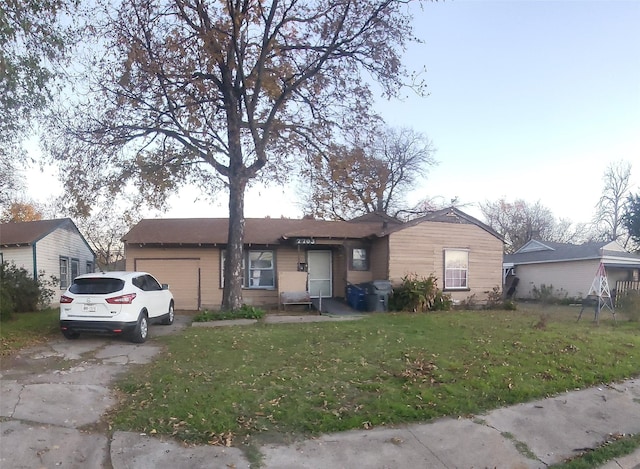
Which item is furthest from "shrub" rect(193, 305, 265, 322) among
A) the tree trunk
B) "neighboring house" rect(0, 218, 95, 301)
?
"neighboring house" rect(0, 218, 95, 301)

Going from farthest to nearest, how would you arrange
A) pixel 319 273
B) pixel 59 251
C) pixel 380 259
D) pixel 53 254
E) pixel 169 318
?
1. pixel 59 251
2. pixel 53 254
3. pixel 319 273
4. pixel 380 259
5. pixel 169 318

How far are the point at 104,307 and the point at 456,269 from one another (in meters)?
13.7

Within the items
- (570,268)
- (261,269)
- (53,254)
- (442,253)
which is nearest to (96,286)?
(261,269)

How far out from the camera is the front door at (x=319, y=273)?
1938cm

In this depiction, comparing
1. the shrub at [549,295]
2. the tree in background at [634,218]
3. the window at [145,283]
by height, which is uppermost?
the tree in background at [634,218]

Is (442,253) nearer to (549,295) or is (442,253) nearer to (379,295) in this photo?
(379,295)

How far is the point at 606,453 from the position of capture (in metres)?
4.95

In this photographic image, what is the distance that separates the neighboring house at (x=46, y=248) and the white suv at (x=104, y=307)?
Result: 11763mm

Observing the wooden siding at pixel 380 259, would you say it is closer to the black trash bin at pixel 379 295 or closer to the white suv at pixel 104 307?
the black trash bin at pixel 379 295

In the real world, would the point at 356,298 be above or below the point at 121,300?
below

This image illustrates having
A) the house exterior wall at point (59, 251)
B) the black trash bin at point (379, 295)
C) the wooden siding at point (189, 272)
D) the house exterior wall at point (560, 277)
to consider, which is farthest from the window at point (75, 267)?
the house exterior wall at point (560, 277)

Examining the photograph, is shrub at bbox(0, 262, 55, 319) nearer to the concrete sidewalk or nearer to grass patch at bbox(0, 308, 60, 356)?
grass patch at bbox(0, 308, 60, 356)

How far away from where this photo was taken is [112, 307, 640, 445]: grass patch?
5.41 m

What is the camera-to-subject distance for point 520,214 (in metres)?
51.3
